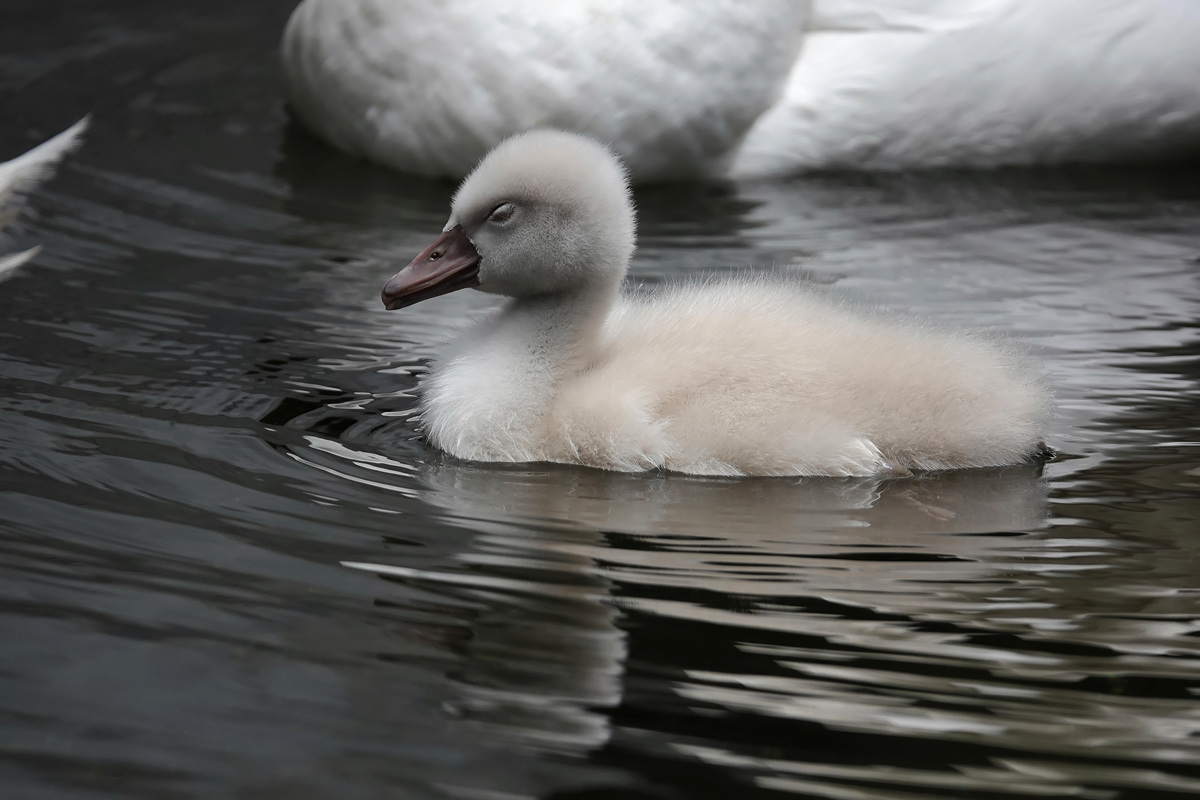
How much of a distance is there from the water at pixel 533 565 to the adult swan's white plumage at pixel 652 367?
74 millimetres

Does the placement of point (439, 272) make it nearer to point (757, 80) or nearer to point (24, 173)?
point (24, 173)

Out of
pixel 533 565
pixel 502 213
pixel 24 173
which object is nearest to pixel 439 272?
pixel 502 213

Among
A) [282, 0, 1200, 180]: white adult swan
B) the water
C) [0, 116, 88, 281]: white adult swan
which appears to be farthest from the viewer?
[282, 0, 1200, 180]: white adult swan

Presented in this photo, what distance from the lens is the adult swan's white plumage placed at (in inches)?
129

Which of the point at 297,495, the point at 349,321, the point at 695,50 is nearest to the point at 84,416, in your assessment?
the point at 297,495

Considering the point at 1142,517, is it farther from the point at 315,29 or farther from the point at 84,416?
the point at 315,29

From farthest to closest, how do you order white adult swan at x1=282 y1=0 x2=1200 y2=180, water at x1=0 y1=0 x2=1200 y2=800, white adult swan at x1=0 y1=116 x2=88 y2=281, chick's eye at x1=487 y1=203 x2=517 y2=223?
white adult swan at x1=282 y1=0 x2=1200 y2=180
chick's eye at x1=487 y1=203 x2=517 y2=223
white adult swan at x1=0 y1=116 x2=88 y2=281
water at x1=0 y1=0 x2=1200 y2=800

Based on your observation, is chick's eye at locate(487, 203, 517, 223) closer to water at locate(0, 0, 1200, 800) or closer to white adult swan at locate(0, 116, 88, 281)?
water at locate(0, 0, 1200, 800)

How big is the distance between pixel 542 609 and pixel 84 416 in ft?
4.25

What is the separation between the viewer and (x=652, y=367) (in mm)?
3334

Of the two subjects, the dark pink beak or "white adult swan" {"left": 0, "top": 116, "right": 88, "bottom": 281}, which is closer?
"white adult swan" {"left": 0, "top": 116, "right": 88, "bottom": 281}

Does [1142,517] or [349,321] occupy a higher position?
[1142,517]

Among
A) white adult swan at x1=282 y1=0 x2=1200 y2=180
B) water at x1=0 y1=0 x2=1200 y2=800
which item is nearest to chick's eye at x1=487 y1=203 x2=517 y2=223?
water at x1=0 y1=0 x2=1200 y2=800

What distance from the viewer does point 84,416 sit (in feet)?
11.1
